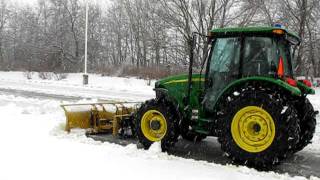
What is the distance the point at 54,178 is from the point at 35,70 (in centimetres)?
3641

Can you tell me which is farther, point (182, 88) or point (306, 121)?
point (182, 88)

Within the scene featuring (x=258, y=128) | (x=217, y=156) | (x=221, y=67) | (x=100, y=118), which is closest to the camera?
(x=258, y=128)

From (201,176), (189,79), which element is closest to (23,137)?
(189,79)

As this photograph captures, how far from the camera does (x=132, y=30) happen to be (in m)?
51.4

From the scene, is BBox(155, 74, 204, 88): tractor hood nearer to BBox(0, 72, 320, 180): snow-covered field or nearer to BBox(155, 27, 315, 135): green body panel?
BBox(155, 27, 315, 135): green body panel

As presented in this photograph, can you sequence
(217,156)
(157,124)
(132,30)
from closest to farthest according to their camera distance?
(217,156), (157,124), (132,30)

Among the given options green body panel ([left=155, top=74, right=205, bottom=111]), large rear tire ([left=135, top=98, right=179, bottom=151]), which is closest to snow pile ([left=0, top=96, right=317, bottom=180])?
large rear tire ([left=135, top=98, right=179, bottom=151])

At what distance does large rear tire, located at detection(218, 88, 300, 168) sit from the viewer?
6082 millimetres

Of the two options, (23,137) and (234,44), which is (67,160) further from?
(234,44)

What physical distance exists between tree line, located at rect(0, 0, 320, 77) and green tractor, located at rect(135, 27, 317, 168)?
25.5 inches

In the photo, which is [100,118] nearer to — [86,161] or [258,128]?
[86,161]

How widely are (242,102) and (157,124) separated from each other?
6.24 feet

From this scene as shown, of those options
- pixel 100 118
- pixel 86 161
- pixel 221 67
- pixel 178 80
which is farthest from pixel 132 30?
pixel 86 161

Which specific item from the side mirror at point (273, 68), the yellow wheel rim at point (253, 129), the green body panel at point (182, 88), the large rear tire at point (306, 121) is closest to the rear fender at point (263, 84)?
the side mirror at point (273, 68)
